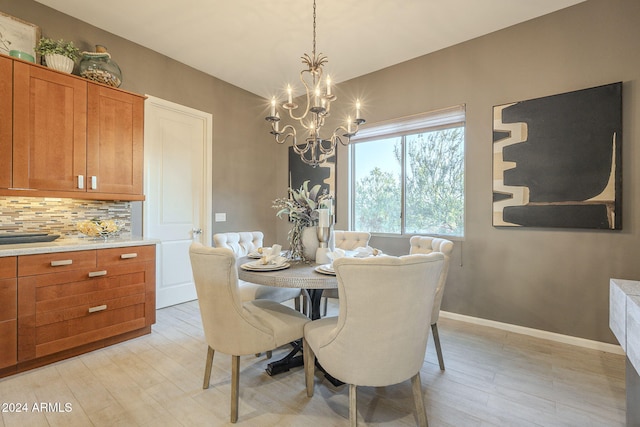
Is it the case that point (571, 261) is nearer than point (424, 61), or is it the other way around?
point (571, 261)

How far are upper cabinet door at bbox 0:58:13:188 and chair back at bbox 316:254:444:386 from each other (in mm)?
2573

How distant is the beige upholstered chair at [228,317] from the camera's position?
1.55 meters

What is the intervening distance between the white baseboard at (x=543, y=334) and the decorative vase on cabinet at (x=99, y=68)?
4114 millimetres

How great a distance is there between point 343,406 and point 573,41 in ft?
11.3

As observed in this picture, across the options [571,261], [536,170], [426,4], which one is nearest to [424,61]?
[426,4]

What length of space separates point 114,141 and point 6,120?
686mm

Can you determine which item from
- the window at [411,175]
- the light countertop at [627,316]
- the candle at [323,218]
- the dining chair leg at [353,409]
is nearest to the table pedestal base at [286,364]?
the dining chair leg at [353,409]

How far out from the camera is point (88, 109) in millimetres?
2531

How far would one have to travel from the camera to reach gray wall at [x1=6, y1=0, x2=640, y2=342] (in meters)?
2.38

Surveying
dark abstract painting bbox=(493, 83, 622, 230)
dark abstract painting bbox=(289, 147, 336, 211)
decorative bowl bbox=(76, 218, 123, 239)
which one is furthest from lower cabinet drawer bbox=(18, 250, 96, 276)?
dark abstract painting bbox=(493, 83, 622, 230)

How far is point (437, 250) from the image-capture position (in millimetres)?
2184

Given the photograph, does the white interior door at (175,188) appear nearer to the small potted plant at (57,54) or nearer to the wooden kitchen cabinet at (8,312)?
the small potted plant at (57,54)

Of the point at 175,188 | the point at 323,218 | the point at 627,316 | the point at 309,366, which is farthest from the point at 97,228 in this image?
the point at 627,316

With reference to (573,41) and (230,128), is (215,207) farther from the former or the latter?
(573,41)
